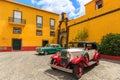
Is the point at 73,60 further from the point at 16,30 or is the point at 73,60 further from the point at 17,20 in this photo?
the point at 17,20

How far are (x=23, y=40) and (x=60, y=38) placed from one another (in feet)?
25.2

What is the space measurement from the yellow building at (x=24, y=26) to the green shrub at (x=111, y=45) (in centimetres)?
1653

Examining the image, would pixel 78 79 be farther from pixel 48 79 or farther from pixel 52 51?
pixel 52 51

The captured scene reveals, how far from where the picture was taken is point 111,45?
12320 mm

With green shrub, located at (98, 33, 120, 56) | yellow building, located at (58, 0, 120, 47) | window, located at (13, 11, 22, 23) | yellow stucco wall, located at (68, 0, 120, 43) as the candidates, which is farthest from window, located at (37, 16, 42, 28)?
green shrub, located at (98, 33, 120, 56)

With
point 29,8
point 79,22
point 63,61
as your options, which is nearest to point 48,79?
point 63,61

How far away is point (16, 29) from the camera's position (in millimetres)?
24891

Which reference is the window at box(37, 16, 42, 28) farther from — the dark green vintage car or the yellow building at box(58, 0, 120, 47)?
the dark green vintage car

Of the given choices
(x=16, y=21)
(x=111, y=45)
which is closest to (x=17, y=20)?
(x=16, y=21)

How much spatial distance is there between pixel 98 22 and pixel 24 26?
14947 millimetres

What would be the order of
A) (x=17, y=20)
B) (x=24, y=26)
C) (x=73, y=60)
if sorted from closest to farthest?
(x=73, y=60) < (x=17, y=20) < (x=24, y=26)

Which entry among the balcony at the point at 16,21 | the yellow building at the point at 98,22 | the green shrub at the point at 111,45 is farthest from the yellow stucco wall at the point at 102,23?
the balcony at the point at 16,21

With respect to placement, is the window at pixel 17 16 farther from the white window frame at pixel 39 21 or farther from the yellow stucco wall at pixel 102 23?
the yellow stucco wall at pixel 102 23

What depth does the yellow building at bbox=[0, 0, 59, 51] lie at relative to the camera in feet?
77.6
